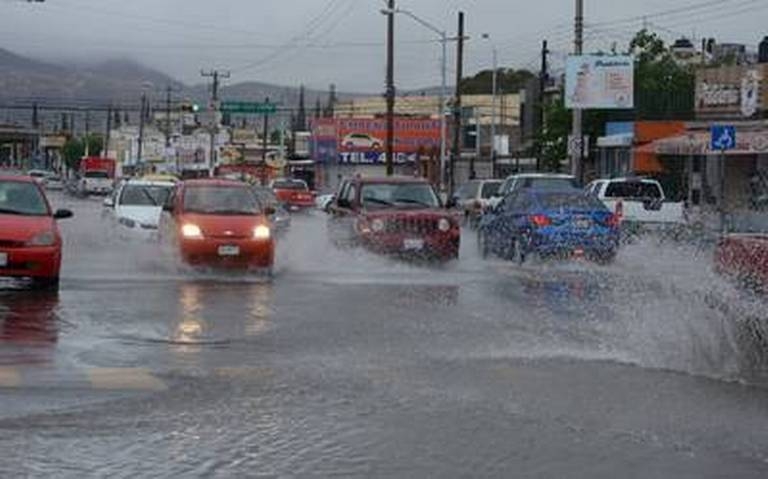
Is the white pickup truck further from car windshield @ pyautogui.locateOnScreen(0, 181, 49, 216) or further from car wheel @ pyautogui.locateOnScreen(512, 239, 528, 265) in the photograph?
car windshield @ pyautogui.locateOnScreen(0, 181, 49, 216)

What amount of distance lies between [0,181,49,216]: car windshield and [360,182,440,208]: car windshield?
7.54m

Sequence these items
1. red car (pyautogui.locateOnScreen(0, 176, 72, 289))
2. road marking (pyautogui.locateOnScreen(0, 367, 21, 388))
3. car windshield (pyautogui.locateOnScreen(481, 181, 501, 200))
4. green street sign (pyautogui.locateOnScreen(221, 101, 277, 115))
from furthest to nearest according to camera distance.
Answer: green street sign (pyautogui.locateOnScreen(221, 101, 277, 115)) < car windshield (pyautogui.locateOnScreen(481, 181, 501, 200)) < red car (pyautogui.locateOnScreen(0, 176, 72, 289)) < road marking (pyautogui.locateOnScreen(0, 367, 21, 388))

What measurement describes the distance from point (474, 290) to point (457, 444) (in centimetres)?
1079

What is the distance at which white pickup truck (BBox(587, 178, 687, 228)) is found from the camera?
31719 mm

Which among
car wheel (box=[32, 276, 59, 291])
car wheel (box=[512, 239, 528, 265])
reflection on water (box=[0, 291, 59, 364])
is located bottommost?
reflection on water (box=[0, 291, 59, 364])

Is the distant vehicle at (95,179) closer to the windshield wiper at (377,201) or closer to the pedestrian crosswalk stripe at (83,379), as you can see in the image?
the windshield wiper at (377,201)

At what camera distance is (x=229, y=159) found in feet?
398

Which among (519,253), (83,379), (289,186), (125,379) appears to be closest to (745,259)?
(125,379)

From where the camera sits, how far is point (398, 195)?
24.9m

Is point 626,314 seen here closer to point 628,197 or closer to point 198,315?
point 198,315

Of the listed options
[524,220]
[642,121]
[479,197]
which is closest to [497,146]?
[642,121]

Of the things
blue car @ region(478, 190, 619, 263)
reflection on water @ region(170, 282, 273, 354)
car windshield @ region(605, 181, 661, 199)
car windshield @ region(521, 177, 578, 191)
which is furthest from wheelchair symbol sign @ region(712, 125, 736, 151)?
reflection on water @ region(170, 282, 273, 354)

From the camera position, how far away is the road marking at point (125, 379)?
1012 cm

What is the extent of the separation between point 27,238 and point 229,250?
411 cm
